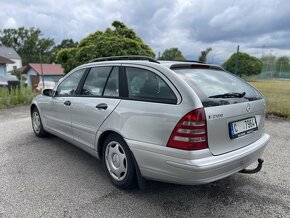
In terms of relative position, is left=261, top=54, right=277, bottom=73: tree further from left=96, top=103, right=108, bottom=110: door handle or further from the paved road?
left=96, top=103, right=108, bottom=110: door handle

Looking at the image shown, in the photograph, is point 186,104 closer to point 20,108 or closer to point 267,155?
point 267,155

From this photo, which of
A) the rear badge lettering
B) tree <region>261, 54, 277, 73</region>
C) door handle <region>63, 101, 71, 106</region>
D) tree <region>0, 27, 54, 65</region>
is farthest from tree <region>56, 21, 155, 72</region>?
tree <region>0, 27, 54, 65</region>

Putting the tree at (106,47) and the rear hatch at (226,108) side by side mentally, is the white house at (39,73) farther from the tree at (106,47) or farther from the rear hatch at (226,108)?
the rear hatch at (226,108)

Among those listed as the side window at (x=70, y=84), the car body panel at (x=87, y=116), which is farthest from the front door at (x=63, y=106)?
the car body panel at (x=87, y=116)

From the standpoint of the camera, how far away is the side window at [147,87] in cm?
251

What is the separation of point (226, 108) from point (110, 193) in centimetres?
172

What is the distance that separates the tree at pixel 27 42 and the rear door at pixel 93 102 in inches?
2458

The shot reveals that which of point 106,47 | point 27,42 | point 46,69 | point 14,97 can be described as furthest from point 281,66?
point 27,42

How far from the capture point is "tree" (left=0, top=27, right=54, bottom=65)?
61.2 meters

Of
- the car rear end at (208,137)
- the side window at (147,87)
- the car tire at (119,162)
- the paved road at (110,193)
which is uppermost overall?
the side window at (147,87)

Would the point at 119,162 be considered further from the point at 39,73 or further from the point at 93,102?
the point at 39,73

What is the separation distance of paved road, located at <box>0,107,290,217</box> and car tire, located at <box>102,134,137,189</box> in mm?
147

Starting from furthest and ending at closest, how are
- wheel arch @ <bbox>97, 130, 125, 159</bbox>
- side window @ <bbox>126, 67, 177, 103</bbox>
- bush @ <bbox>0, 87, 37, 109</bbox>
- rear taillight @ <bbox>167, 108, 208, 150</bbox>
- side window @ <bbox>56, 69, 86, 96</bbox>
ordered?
1. bush @ <bbox>0, 87, 37, 109</bbox>
2. side window @ <bbox>56, 69, 86, 96</bbox>
3. wheel arch @ <bbox>97, 130, 125, 159</bbox>
4. side window @ <bbox>126, 67, 177, 103</bbox>
5. rear taillight @ <bbox>167, 108, 208, 150</bbox>

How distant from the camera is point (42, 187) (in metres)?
3.09
